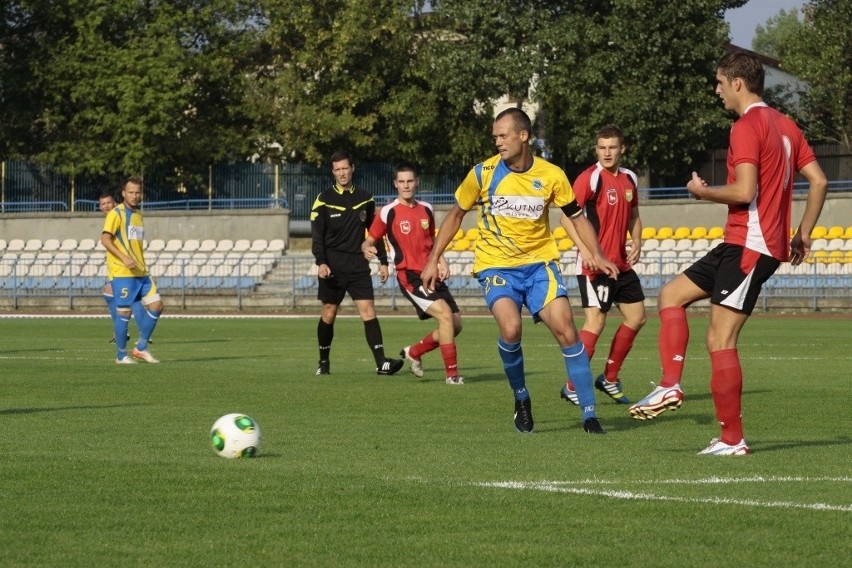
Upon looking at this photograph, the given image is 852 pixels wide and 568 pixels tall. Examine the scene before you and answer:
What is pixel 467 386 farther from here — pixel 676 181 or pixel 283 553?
pixel 676 181

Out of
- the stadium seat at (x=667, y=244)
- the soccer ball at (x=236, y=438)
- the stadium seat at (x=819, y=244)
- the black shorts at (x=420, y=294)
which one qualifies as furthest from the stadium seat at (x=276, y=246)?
the soccer ball at (x=236, y=438)

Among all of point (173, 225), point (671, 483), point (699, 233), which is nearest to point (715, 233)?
point (699, 233)

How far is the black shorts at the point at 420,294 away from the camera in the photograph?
15.7 m

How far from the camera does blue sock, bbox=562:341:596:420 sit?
10164 mm

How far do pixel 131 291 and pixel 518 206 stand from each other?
30.2ft

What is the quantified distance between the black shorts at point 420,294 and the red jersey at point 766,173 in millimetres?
7115

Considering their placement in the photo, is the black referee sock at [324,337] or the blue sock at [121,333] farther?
the blue sock at [121,333]

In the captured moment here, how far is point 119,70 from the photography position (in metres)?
53.2

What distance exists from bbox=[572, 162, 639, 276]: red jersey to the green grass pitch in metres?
1.33

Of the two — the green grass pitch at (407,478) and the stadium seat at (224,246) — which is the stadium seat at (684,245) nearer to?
the stadium seat at (224,246)

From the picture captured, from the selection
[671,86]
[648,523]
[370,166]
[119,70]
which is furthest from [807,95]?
[648,523]

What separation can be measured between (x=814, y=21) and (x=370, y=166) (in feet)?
53.1

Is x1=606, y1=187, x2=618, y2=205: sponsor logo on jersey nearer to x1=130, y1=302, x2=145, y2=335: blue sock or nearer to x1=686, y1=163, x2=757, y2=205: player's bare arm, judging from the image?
x1=686, y1=163, x2=757, y2=205: player's bare arm

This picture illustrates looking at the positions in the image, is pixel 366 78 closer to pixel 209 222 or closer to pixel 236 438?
pixel 209 222
